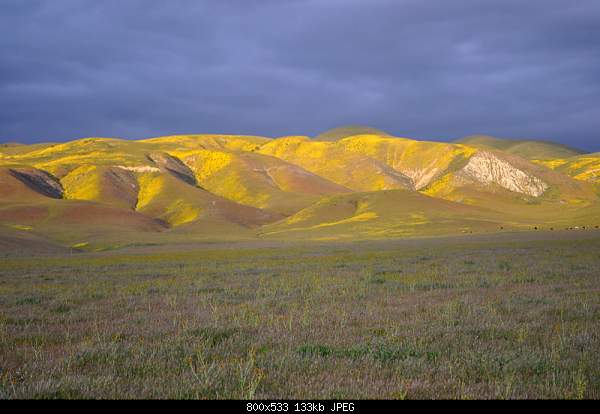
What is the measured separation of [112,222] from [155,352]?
5924 inches

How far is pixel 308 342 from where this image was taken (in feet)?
35.0

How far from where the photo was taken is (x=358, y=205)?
179750 millimetres

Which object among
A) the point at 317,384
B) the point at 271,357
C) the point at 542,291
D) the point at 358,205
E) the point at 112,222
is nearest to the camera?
the point at 317,384

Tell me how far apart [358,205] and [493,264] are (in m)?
150

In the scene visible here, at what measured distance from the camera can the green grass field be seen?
7695 millimetres

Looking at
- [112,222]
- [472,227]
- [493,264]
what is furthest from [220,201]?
[493,264]

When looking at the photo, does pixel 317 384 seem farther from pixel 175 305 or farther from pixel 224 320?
pixel 175 305

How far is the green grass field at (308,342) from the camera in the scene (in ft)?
25.2

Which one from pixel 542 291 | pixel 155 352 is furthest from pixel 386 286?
pixel 155 352

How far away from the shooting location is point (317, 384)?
7660 mm
